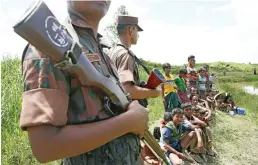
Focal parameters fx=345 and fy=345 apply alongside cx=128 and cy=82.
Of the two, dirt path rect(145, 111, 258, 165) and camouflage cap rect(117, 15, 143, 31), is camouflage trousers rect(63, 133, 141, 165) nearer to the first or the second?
camouflage cap rect(117, 15, 143, 31)

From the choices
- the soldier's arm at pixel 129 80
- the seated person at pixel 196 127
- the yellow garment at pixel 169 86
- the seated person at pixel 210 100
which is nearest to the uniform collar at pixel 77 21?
the soldier's arm at pixel 129 80

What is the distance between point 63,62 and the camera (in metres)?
0.88

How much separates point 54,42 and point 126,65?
1370 mm

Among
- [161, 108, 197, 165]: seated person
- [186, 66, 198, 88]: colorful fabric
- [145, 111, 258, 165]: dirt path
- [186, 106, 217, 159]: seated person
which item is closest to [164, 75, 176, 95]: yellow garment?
[186, 106, 217, 159]: seated person

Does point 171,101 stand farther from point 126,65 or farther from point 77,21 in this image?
point 77,21

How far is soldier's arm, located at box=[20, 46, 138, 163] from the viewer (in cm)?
89

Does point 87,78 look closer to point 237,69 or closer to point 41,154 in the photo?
point 41,154

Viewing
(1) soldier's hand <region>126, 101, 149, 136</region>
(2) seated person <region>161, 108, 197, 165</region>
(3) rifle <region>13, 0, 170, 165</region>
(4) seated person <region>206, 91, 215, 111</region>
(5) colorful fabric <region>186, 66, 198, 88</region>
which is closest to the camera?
(3) rifle <region>13, 0, 170, 165</region>

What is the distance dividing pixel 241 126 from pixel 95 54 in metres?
8.15

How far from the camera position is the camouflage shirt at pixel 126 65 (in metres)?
2.16

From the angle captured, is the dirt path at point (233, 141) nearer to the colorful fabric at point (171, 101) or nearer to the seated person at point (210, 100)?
the seated person at point (210, 100)

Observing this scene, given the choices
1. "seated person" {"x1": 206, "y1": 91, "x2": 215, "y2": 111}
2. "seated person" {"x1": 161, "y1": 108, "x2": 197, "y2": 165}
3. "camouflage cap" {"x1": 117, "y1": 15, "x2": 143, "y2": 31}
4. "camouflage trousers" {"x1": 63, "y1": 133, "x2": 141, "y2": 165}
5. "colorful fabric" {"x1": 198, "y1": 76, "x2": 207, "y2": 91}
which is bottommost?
"seated person" {"x1": 206, "y1": 91, "x2": 215, "y2": 111}

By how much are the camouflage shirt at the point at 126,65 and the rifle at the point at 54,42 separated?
1.10m

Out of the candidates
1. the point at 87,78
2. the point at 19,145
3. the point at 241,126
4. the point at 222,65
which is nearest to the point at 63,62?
the point at 87,78
